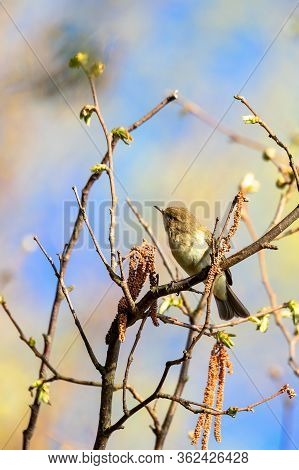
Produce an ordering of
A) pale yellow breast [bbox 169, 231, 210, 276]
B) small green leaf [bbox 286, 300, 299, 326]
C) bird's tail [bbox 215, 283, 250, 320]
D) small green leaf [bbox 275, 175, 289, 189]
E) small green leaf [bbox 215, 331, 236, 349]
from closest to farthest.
Answer: small green leaf [bbox 215, 331, 236, 349] → small green leaf [bbox 286, 300, 299, 326] → small green leaf [bbox 275, 175, 289, 189] → pale yellow breast [bbox 169, 231, 210, 276] → bird's tail [bbox 215, 283, 250, 320]

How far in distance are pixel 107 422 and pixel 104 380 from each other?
0.12 metres

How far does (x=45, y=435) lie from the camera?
10.5 ft

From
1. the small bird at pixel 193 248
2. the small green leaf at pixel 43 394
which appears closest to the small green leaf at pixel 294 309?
the small green leaf at pixel 43 394

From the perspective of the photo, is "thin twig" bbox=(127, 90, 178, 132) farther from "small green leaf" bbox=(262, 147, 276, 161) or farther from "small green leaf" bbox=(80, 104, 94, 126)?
"small green leaf" bbox=(262, 147, 276, 161)

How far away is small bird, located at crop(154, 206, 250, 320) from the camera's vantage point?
4.16 meters

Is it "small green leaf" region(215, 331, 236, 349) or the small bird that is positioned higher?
the small bird

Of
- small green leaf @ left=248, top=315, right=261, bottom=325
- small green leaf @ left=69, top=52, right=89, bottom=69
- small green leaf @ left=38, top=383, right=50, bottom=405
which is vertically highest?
small green leaf @ left=69, top=52, right=89, bottom=69

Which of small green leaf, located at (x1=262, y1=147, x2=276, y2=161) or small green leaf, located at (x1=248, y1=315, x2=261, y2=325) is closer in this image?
small green leaf, located at (x1=248, y1=315, x2=261, y2=325)

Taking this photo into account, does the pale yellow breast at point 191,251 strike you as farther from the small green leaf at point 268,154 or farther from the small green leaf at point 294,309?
the small green leaf at point 294,309

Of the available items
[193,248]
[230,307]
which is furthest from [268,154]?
[230,307]

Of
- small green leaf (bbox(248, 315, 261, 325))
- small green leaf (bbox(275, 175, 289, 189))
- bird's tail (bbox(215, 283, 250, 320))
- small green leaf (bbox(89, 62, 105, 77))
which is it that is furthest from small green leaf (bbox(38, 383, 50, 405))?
bird's tail (bbox(215, 283, 250, 320))
